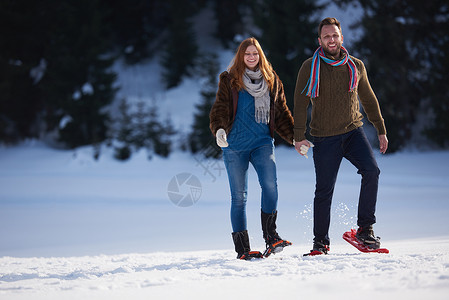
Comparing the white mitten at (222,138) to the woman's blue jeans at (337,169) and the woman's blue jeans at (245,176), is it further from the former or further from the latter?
the woman's blue jeans at (337,169)

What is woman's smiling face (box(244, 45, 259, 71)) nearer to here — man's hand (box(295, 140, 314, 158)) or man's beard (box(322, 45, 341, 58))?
man's beard (box(322, 45, 341, 58))

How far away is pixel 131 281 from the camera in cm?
321

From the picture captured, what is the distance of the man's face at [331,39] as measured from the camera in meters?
3.85

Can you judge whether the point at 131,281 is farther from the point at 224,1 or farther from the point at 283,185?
the point at 224,1

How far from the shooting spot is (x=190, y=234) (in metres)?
6.62

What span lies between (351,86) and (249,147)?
2.91 ft

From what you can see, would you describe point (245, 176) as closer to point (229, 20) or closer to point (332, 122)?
point (332, 122)

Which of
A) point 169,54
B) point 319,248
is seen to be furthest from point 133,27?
point 319,248

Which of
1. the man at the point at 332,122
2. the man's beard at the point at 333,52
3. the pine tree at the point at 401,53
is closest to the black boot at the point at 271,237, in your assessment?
the man at the point at 332,122

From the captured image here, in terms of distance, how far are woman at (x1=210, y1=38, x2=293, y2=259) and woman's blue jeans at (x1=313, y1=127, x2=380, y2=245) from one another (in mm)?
339

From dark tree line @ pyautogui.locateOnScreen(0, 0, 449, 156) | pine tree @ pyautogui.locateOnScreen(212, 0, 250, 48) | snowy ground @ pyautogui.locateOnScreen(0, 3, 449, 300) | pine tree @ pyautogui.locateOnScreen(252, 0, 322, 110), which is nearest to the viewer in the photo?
snowy ground @ pyautogui.locateOnScreen(0, 3, 449, 300)

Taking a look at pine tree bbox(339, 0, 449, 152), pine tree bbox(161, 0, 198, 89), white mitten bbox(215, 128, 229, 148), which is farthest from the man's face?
pine tree bbox(161, 0, 198, 89)

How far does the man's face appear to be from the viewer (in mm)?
3850

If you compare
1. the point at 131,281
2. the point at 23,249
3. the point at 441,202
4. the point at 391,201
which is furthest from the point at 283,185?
the point at 131,281
